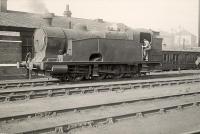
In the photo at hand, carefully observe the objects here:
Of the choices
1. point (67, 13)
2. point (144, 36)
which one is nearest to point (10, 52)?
point (144, 36)

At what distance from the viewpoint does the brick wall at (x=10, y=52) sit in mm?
16559

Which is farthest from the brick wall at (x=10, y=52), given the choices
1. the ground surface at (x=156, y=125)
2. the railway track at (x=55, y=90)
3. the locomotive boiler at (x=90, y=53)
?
the ground surface at (x=156, y=125)

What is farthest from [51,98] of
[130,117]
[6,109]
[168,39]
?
[168,39]

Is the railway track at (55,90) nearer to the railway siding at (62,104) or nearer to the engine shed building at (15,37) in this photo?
the railway siding at (62,104)

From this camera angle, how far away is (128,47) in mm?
15266

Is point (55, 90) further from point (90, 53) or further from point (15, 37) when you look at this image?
point (15, 37)

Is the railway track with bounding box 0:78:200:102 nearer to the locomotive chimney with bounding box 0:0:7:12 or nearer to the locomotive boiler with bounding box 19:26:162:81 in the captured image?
the locomotive boiler with bounding box 19:26:162:81

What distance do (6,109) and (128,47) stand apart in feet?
29.2

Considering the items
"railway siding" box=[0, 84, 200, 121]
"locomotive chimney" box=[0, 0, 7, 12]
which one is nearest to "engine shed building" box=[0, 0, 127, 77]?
"locomotive chimney" box=[0, 0, 7, 12]

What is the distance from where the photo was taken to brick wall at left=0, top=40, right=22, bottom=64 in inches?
652

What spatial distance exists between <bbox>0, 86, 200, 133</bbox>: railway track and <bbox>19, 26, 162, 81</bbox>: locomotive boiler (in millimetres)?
4956

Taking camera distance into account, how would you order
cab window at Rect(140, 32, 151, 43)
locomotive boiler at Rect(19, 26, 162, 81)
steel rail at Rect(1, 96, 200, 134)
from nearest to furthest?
steel rail at Rect(1, 96, 200, 134)
locomotive boiler at Rect(19, 26, 162, 81)
cab window at Rect(140, 32, 151, 43)

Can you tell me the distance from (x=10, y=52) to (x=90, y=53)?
5877 mm

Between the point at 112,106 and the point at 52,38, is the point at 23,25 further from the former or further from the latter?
the point at 112,106
